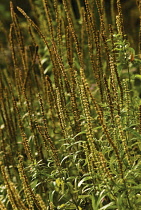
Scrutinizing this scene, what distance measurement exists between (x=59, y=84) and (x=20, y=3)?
4435mm

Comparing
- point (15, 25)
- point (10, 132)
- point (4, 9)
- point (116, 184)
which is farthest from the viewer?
point (4, 9)

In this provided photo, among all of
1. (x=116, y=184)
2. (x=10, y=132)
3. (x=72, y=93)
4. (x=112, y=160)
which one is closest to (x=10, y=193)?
(x=116, y=184)

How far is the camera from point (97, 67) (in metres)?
1.78

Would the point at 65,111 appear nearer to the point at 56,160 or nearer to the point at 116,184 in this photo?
the point at 56,160

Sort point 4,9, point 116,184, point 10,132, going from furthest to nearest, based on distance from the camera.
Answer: point 4,9 < point 10,132 < point 116,184

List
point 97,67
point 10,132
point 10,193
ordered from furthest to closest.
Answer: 1. point 10,132
2. point 97,67
3. point 10,193

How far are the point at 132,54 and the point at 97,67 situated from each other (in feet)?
0.58

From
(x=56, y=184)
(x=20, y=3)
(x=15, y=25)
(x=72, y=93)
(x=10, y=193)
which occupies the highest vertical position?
(x=20, y=3)

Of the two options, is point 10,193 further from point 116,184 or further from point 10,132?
point 10,132

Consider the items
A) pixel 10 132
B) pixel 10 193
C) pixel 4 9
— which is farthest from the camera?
pixel 4 9

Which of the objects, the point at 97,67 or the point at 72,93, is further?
the point at 97,67

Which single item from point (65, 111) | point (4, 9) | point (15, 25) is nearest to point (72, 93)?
point (65, 111)

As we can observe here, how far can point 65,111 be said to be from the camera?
5.85ft

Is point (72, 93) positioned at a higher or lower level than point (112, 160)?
higher
